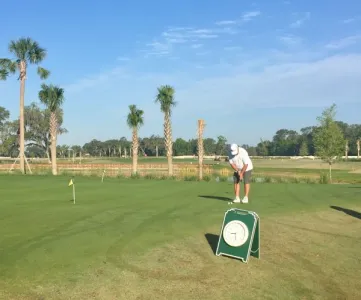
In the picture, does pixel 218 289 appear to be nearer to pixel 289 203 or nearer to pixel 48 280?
pixel 48 280

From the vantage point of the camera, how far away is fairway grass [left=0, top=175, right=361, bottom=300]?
17.0 ft

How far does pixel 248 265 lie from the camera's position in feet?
20.5

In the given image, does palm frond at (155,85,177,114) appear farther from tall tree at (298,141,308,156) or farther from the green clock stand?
tall tree at (298,141,308,156)

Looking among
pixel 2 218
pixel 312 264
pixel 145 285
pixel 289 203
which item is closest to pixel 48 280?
pixel 145 285

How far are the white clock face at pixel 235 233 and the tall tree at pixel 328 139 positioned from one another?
28.6m

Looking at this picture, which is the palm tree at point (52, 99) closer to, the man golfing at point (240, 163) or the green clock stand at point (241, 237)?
the man golfing at point (240, 163)

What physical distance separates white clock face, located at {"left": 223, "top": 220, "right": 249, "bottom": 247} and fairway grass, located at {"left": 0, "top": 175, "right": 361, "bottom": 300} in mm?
290

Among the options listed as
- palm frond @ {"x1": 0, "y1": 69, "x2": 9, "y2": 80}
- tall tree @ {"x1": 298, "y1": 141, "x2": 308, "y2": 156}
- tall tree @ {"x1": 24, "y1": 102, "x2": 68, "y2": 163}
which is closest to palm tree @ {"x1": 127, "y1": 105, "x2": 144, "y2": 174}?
palm frond @ {"x1": 0, "y1": 69, "x2": 9, "y2": 80}

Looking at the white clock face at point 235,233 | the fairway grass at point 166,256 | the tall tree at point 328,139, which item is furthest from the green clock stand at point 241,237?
the tall tree at point 328,139

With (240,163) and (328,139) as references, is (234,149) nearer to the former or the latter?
(240,163)

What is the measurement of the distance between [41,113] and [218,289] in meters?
96.4

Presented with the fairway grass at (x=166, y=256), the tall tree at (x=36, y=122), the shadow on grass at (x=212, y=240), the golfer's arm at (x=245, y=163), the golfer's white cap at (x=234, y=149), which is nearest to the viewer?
the fairway grass at (x=166, y=256)

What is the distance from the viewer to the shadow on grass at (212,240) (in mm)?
7146

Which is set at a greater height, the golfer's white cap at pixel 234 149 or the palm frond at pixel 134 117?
the palm frond at pixel 134 117
